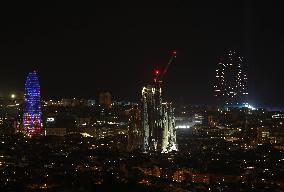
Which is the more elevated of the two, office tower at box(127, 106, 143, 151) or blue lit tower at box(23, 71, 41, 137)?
blue lit tower at box(23, 71, 41, 137)

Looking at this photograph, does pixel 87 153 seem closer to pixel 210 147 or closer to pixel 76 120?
pixel 210 147

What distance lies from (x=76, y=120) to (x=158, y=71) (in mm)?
5124

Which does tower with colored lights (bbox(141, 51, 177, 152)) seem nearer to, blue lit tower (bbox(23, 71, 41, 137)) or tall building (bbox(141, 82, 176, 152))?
tall building (bbox(141, 82, 176, 152))

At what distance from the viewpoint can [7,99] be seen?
37688 mm

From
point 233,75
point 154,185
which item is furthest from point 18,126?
point 233,75

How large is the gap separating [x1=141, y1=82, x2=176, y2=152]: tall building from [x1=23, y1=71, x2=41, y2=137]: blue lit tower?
18.6 feet

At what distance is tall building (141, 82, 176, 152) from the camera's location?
25367mm

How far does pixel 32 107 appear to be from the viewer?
31531mm

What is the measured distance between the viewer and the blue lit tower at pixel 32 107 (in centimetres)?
2973

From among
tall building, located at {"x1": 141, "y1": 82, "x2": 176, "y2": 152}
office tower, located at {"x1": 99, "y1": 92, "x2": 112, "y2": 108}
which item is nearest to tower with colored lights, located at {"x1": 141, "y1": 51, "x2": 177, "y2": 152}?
tall building, located at {"x1": 141, "y1": 82, "x2": 176, "y2": 152}

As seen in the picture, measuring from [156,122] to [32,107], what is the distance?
7.87 metres

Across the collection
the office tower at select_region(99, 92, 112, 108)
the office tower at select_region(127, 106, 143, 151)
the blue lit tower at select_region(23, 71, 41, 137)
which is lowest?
the office tower at select_region(127, 106, 143, 151)

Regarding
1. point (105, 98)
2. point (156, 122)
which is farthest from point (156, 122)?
point (105, 98)

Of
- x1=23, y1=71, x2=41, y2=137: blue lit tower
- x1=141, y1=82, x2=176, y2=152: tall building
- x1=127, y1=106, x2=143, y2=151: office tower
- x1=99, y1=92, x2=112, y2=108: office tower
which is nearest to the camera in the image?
x1=127, y1=106, x2=143, y2=151: office tower
